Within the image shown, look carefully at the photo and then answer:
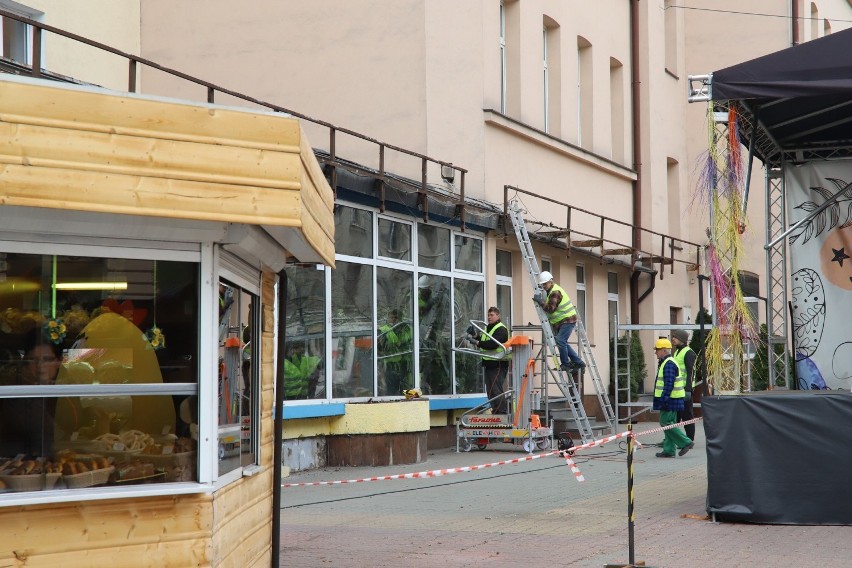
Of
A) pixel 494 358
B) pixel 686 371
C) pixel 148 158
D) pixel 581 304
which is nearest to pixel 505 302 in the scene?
pixel 494 358

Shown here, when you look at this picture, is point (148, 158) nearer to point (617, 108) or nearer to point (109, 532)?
point (109, 532)

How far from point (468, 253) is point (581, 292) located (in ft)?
18.9

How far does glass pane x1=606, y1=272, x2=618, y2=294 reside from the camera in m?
27.2

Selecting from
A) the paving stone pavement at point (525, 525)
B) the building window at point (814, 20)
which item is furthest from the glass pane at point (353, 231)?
the building window at point (814, 20)

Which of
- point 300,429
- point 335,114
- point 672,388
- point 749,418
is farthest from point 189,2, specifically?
point 749,418

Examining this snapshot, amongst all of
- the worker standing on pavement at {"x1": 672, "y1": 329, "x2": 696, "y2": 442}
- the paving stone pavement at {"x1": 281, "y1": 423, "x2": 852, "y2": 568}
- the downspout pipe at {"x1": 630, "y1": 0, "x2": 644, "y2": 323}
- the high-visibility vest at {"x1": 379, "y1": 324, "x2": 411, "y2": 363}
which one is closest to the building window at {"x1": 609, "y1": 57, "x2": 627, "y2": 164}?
the downspout pipe at {"x1": 630, "y1": 0, "x2": 644, "y2": 323}

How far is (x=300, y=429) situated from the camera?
15.8 m

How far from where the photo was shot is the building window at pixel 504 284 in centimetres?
2203

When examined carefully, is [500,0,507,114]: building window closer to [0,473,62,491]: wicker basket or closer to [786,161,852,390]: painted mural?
[786,161,852,390]: painted mural

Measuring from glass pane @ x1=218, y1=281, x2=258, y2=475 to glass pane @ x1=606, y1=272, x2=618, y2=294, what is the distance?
20.2 metres

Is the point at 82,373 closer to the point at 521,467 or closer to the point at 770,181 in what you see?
the point at 770,181

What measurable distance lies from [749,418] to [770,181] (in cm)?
411

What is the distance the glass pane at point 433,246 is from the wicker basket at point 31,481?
13187 mm

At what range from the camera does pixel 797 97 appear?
10.8 metres
